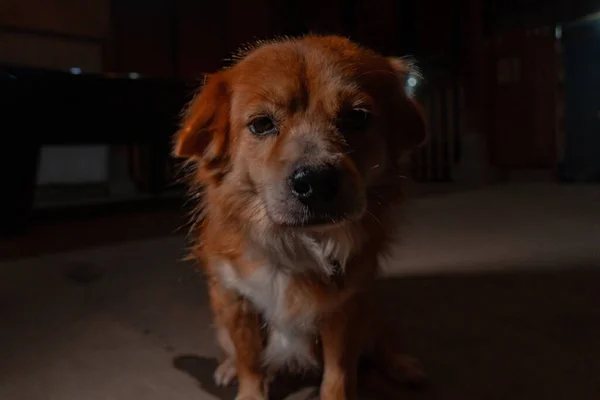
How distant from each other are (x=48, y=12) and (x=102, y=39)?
1.37 ft

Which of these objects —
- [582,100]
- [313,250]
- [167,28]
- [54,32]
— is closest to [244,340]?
[313,250]

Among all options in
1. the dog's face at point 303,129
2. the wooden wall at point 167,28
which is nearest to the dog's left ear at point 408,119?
the dog's face at point 303,129

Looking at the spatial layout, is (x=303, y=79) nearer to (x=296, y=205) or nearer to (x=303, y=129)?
(x=303, y=129)

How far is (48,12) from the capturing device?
3.98 meters

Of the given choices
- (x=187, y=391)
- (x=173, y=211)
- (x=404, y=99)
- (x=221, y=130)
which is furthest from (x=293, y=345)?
(x=173, y=211)

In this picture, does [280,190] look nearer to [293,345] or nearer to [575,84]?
[293,345]

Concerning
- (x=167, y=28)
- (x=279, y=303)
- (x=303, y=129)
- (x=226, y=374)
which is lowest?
(x=226, y=374)

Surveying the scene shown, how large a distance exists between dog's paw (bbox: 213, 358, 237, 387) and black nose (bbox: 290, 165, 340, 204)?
0.44 meters

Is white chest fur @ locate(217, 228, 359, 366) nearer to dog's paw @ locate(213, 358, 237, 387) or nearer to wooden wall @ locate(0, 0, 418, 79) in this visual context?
dog's paw @ locate(213, 358, 237, 387)

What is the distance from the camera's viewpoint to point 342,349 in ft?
3.24

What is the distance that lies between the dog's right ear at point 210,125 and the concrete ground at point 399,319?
433 mm

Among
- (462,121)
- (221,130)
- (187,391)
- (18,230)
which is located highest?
(462,121)

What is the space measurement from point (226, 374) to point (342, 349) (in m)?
0.29

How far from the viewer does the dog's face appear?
91 cm
